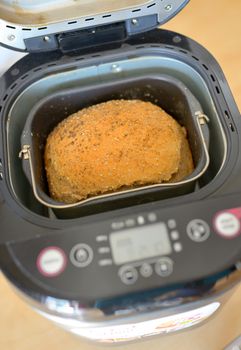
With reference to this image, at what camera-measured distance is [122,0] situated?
71 centimetres

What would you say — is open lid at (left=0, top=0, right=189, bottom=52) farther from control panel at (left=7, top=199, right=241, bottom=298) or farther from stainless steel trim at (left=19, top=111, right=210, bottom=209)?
control panel at (left=7, top=199, right=241, bottom=298)

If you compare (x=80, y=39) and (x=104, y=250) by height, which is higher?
(x=80, y=39)

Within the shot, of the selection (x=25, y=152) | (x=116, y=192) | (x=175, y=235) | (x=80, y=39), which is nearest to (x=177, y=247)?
(x=175, y=235)

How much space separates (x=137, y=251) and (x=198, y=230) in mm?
73

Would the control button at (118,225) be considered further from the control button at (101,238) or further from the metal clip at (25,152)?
the metal clip at (25,152)

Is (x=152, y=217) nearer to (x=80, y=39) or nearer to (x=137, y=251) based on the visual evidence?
(x=137, y=251)

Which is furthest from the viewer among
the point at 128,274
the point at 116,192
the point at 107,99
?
the point at 107,99

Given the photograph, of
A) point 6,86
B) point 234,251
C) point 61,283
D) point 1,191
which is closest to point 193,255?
point 234,251

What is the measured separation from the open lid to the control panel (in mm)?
305

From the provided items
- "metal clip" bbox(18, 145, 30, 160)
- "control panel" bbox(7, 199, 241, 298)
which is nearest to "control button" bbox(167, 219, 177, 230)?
"control panel" bbox(7, 199, 241, 298)

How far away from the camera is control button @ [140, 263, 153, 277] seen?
524 mm

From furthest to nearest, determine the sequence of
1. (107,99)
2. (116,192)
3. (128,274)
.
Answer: (107,99)
(116,192)
(128,274)

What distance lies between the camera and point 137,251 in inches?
21.1

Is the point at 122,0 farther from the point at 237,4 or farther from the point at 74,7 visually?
the point at 237,4
